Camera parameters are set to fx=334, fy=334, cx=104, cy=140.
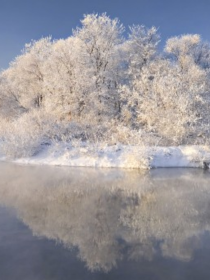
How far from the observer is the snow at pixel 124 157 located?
18.8m

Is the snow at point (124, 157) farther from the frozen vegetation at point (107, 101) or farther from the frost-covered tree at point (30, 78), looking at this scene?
the frost-covered tree at point (30, 78)

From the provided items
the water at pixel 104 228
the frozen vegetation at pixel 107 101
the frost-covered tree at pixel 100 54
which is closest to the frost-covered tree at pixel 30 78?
the frozen vegetation at pixel 107 101

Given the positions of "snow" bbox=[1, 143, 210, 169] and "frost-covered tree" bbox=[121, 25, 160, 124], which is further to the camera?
"frost-covered tree" bbox=[121, 25, 160, 124]

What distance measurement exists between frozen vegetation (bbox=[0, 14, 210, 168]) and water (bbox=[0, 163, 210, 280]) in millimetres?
5140

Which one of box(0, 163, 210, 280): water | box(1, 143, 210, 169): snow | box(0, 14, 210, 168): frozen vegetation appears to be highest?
box(0, 14, 210, 168): frozen vegetation

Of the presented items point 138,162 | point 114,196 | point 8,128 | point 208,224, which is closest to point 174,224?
point 208,224

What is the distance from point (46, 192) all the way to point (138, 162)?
7276 millimetres

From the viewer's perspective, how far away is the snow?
61.7 ft

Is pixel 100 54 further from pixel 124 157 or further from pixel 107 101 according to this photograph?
pixel 124 157

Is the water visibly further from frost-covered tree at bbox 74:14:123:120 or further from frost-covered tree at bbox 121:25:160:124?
frost-covered tree at bbox 121:25:160:124

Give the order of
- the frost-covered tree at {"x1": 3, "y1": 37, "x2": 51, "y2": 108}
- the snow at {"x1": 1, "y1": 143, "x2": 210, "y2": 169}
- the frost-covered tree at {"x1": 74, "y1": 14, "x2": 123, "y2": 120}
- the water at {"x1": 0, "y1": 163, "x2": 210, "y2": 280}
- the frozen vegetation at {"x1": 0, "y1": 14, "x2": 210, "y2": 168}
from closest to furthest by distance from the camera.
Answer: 1. the water at {"x1": 0, "y1": 163, "x2": 210, "y2": 280}
2. the snow at {"x1": 1, "y1": 143, "x2": 210, "y2": 169}
3. the frozen vegetation at {"x1": 0, "y1": 14, "x2": 210, "y2": 168}
4. the frost-covered tree at {"x1": 74, "y1": 14, "x2": 123, "y2": 120}
5. the frost-covered tree at {"x1": 3, "y1": 37, "x2": 51, "y2": 108}

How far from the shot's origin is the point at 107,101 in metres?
31.9

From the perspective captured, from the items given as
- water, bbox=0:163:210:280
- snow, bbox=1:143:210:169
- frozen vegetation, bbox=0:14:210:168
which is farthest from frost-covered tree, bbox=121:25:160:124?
water, bbox=0:163:210:280

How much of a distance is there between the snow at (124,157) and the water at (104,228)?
3.57 metres
